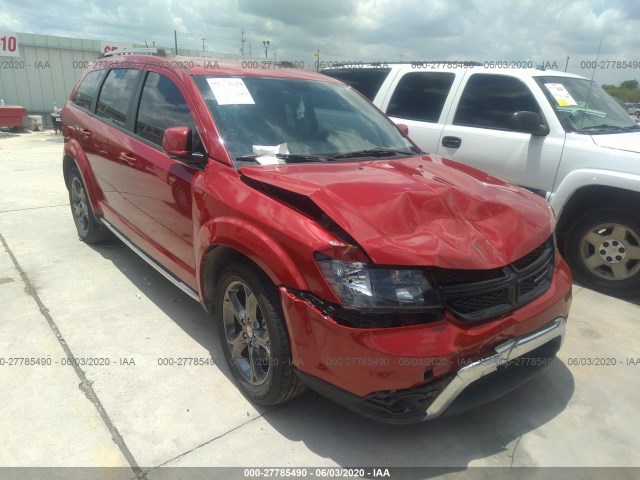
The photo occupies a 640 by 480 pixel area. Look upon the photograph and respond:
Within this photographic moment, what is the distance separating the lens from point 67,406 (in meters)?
2.70

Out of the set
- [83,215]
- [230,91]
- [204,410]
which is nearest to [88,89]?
[83,215]

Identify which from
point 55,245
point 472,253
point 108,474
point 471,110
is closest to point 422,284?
point 472,253

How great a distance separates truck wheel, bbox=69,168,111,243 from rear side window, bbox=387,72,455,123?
11.6 ft

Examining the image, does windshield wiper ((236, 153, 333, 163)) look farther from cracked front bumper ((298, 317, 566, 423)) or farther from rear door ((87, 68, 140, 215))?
rear door ((87, 68, 140, 215))

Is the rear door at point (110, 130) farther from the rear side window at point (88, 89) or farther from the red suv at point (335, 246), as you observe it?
the red suv at point (335, 246)

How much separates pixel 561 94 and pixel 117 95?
4.19 m

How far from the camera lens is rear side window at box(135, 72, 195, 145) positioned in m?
3.23

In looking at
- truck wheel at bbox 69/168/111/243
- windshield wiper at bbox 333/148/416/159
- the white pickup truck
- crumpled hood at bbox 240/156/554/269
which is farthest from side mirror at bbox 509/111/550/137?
truck wheel at bbox 69/168/111/243

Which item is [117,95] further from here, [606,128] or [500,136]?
[606,128]

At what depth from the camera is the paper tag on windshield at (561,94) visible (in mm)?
4645

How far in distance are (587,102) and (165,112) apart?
4121 mm

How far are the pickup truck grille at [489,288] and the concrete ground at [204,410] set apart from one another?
0.77m

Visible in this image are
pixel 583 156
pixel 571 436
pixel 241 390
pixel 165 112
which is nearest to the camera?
pixel 571 436

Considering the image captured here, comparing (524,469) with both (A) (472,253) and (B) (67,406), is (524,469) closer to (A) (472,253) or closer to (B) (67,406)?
(A) (472,253)
